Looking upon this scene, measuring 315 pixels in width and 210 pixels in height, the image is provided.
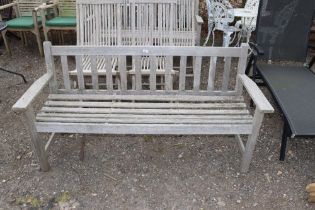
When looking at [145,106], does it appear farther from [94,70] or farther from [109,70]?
[94,70]

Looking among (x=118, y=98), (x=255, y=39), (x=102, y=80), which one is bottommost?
(x=102, y=80)

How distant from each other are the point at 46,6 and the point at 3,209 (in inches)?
153

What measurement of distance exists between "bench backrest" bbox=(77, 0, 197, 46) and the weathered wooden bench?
1.44 metres

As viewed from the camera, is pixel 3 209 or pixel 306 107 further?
pixel 306 107

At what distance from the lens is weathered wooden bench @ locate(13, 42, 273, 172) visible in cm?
242

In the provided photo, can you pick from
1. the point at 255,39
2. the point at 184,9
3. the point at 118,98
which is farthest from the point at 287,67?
the point at 118,98

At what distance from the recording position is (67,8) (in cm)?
571

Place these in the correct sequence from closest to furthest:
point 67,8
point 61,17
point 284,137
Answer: point 284,137, point 61,17, point 67,8

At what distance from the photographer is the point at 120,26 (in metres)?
4.19

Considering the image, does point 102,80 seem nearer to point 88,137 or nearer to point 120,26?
point 120,26

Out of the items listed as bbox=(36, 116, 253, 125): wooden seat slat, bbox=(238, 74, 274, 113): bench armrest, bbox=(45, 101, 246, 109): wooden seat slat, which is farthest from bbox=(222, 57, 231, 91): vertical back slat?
bbox=(36, 116, 253, 125): wooden seat slat

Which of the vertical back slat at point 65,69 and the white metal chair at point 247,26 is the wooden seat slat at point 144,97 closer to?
the vertical back slat at point 65,69

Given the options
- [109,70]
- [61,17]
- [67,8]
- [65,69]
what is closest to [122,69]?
[109,70]

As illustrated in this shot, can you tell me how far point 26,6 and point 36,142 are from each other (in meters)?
4.22
